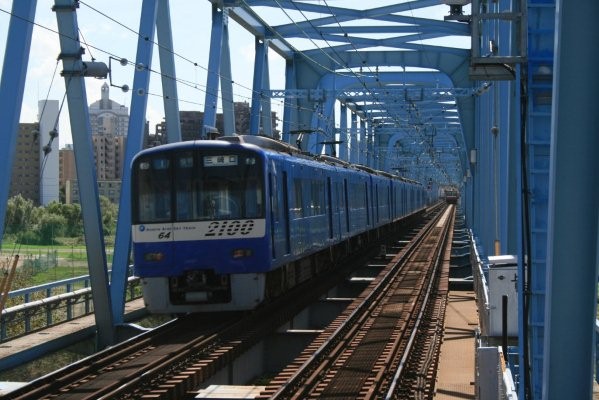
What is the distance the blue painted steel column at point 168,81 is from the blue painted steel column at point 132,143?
2.09 m

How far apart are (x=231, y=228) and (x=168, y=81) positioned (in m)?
6.27

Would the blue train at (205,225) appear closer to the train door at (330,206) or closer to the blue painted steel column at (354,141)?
the train door at (330,206)

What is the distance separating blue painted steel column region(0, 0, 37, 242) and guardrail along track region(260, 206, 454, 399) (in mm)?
Answer: 4627

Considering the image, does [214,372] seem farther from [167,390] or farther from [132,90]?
[132,90]

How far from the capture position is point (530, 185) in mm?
8078

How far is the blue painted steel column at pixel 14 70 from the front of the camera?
13.0 m

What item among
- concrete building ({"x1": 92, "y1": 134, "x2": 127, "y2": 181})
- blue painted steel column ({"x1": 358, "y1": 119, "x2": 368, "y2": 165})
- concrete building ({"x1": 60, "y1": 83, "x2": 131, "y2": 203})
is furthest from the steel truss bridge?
concrete building ({"x1": 92, "y1": 134, "x2": 127, "y2": 181})

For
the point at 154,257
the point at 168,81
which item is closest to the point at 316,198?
the point at 168,81

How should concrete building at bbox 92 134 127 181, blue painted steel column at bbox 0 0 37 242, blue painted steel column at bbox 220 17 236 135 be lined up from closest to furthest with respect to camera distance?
blue painted steel column at bbox 0 0 37 242 → blue painted steel column at bbox 220 17 236 135 → concrete building at bbox 92 134 127 181

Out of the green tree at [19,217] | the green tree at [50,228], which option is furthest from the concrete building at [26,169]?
the green tree at [50,228]

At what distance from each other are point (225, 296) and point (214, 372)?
2940mm

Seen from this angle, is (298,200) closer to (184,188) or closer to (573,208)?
(184,188)

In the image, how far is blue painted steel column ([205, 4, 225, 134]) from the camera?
22969 millimetres

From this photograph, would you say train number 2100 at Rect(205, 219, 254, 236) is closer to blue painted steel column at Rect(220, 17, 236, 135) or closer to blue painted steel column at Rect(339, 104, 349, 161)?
blue painted steel column at Rect(220, 17, 236, 135)
